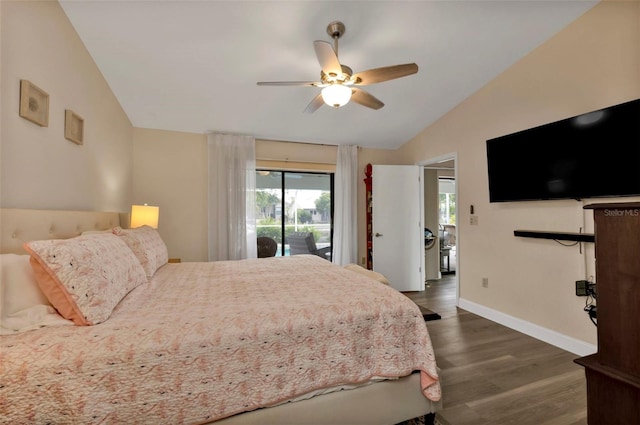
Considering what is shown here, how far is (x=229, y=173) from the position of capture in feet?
13.1

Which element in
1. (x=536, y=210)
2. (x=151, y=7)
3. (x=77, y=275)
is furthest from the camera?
(x=536, y=210)

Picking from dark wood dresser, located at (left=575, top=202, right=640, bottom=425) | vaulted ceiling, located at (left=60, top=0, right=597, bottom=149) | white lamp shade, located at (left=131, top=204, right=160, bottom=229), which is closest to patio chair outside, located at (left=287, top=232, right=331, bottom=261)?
vaulted ceiling, located at (left=60, top=0, right=597, bottom=149)

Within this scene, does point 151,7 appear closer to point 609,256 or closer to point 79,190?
point 79,190

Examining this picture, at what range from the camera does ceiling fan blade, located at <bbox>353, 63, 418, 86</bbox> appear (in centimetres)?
205

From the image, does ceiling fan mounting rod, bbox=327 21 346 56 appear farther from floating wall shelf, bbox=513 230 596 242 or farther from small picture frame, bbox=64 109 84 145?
floating wall shelf, bbox=513 230 596 242

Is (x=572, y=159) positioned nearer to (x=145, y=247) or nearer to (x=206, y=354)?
(x=206, y=354)

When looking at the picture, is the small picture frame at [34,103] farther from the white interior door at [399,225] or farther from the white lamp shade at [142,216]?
the white interior door at [399,225]

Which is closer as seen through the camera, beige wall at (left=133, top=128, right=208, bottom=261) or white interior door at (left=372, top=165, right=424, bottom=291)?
A: beige wall at (left=133, top=128, right=208, bottom=261)

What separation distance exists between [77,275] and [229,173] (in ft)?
9.42

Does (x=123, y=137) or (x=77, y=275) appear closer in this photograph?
(x=77, y=275)

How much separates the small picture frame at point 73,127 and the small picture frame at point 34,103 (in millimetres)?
253

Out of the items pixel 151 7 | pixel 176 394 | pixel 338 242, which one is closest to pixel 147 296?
pixel 176 394

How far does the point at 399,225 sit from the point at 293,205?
5.85 feet

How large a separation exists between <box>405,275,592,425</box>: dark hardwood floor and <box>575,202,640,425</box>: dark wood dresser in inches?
45.2
